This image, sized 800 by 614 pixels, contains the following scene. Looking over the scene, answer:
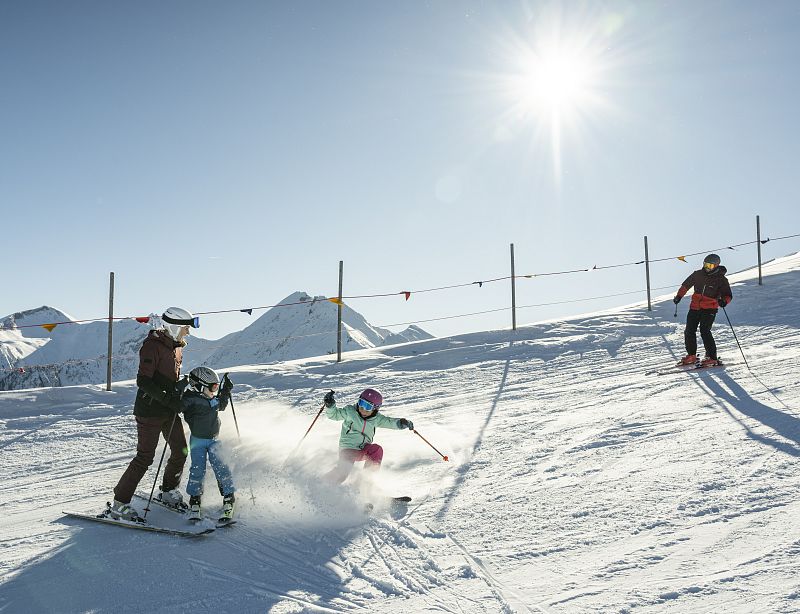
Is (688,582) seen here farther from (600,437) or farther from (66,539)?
(66,539)

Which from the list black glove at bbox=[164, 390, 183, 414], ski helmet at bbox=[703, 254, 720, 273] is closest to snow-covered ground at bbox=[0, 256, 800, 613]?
black glove at bbox=[164, 390, 183, 414]

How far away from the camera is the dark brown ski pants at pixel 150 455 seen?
524 centimetres

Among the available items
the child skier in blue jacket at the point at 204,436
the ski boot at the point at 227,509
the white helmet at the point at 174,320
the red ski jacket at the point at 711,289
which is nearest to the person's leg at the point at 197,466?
the child skier in blue jacket at the point at 204,436

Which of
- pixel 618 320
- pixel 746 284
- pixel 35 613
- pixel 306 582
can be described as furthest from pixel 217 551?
pixel 746 284

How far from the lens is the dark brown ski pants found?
17.2 ft

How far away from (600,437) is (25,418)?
956 cm

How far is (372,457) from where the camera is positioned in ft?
19.6

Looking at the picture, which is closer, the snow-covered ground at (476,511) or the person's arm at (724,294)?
the snow-covered ground at (476,511)

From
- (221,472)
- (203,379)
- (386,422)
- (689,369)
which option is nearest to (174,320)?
(203,379)

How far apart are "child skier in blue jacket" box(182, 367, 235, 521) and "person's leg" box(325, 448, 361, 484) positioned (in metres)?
1.02

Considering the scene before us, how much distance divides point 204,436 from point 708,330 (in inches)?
356

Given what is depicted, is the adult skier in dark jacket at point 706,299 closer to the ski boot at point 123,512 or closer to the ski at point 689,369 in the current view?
the ski at point 689,369

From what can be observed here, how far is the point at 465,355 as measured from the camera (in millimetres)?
14000

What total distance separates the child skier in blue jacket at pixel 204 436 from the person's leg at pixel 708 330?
336 inches
